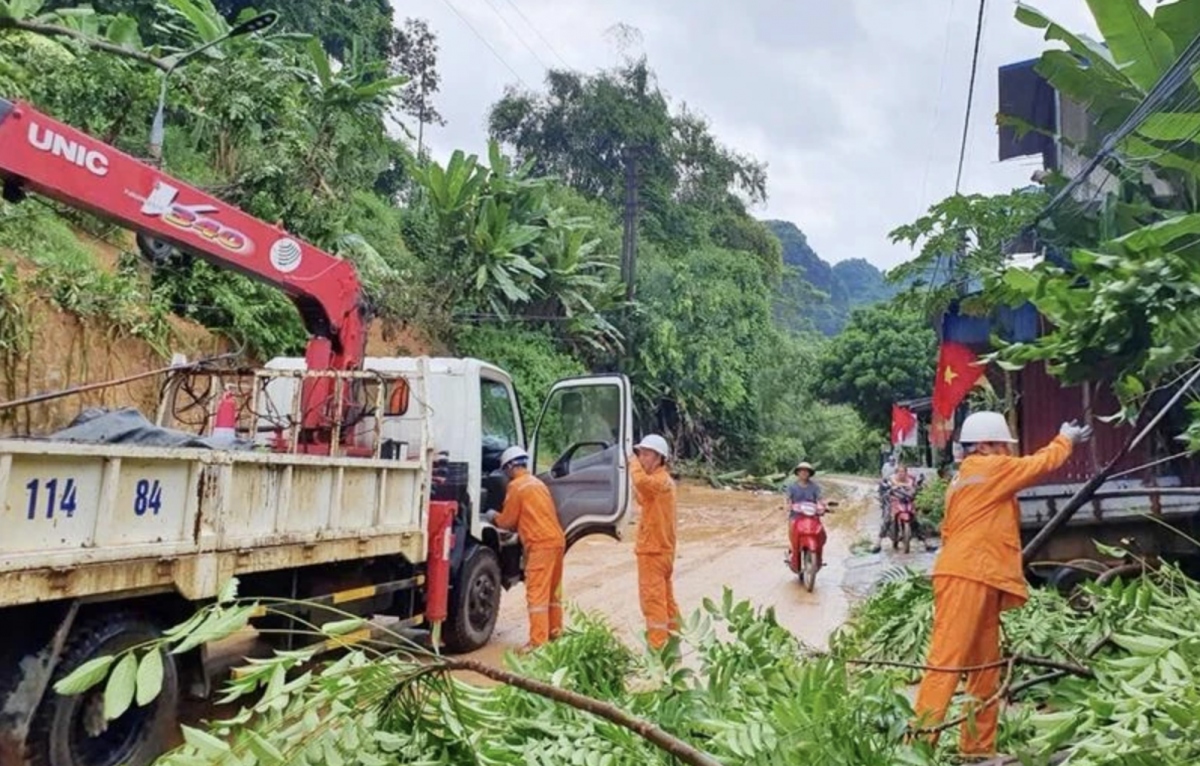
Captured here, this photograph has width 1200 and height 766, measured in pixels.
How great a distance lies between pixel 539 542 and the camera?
22.8 feet

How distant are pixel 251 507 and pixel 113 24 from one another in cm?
1039

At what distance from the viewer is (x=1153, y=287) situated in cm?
246

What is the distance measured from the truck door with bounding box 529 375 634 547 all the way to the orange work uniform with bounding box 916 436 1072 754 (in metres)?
4.09

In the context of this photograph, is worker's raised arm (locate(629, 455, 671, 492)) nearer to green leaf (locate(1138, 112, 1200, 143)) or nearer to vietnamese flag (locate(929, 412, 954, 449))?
green leaf (locate(1138, 112, 1200, 143))

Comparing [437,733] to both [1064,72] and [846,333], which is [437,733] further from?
[846,333]

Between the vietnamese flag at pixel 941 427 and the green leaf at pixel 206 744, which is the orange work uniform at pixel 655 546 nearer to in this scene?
the green leaf at pixel 206 744

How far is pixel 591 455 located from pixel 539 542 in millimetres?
1796

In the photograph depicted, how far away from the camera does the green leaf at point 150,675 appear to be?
1.40 metres

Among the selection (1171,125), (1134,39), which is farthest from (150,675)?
(1134,39)

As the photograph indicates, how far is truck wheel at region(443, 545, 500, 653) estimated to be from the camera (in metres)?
7.29

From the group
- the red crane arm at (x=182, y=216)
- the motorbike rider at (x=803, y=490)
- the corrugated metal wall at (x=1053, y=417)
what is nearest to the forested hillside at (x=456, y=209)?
the red crane arm at (x=182, y=216)

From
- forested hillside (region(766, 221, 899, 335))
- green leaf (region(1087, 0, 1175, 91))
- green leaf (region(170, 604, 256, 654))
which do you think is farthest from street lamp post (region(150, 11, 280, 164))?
forested hillside (region(766, 221, 899, 335))

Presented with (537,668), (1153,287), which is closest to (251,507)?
(537,668)

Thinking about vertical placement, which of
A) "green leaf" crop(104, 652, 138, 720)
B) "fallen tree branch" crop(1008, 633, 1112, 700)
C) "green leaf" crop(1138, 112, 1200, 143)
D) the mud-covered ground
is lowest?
the mud-covered ground
